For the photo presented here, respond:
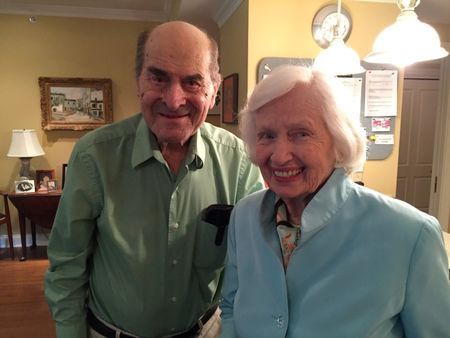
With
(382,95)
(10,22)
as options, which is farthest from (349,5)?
(10,22)

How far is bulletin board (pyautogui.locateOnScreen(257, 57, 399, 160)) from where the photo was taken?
2793mm

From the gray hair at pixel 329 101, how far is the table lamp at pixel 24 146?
3.60 metres

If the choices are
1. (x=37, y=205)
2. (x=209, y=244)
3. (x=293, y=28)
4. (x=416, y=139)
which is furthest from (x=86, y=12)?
(x=416, y=139)

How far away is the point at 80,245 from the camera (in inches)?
41.9

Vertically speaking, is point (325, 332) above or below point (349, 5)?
below

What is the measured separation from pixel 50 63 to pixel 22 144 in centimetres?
95

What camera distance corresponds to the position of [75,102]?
4.17 metres

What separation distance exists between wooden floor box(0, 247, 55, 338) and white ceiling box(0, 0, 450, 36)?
2.58 m

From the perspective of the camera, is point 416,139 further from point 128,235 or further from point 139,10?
point 128,235

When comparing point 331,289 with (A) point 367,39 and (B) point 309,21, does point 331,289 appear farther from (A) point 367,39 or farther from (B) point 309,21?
(A) point 367,39

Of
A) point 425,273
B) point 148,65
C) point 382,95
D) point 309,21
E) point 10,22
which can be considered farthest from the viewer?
point 10,22

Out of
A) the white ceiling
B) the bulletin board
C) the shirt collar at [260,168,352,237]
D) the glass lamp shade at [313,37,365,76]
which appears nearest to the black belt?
the shirt collar at [260,168,352,237]

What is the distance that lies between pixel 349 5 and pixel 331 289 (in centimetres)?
249

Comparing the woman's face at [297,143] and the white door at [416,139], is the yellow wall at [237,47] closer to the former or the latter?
the woman's face at [297,143]
